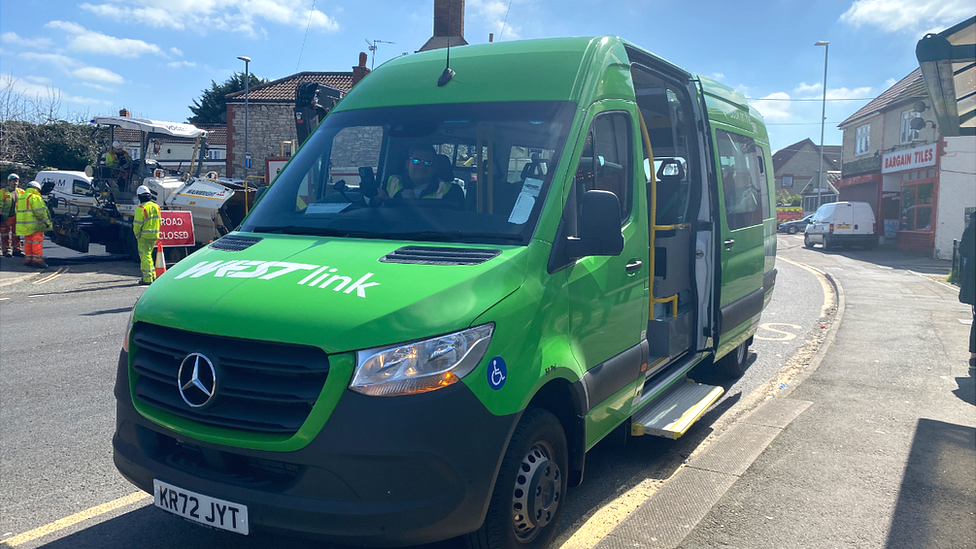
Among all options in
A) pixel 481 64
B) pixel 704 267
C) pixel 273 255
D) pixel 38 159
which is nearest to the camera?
pixel 273 255

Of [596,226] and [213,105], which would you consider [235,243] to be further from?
[213,105]

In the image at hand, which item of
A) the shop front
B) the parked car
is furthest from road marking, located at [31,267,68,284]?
the parked car

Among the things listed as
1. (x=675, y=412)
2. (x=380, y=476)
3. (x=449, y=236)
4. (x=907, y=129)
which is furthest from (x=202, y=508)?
(x=907, y=129)

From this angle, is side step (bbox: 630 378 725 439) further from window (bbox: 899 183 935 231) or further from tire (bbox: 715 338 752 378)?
window (bbox: 899 183 935 231)

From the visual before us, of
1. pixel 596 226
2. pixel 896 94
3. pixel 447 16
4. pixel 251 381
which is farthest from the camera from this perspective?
pixel 896 94

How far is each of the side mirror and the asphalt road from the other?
1.47 meters

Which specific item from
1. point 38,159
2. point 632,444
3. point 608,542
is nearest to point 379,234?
point 608,542

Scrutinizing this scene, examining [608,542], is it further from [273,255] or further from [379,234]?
[273,255]

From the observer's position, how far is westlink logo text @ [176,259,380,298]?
2832mm

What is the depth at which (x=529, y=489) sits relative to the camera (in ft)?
10.1

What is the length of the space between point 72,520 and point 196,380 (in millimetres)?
1606

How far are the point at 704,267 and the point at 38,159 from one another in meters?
39.9

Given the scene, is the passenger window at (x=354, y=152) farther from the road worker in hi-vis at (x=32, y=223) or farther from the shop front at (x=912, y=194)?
the shop front at (x=912, y=194)

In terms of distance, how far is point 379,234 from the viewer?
3.42 m
